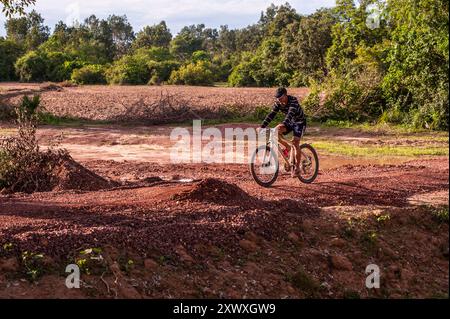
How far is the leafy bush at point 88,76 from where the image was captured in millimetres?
45228

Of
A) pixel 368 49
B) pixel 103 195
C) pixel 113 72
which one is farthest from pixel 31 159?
pixel 113 72

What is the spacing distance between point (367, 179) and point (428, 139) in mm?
6798

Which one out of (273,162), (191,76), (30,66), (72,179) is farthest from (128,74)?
(273,162)

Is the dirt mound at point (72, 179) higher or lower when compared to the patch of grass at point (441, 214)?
lower

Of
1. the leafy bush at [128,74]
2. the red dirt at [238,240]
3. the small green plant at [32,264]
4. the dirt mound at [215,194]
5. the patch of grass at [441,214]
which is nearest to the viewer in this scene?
the patch of grass at [441,214]

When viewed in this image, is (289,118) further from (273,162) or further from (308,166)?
(308,166)

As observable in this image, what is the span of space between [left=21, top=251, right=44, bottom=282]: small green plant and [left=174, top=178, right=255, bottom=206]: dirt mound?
257cm

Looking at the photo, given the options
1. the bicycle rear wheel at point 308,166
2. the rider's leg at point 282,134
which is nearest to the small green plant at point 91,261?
the rider's leg at point 282,134

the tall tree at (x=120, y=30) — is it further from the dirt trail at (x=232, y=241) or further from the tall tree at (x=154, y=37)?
the dirt trail at (x=232, y=241)

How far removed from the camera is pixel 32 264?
5.44m

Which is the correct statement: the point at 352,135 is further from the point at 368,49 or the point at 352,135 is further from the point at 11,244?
the point at 11,244

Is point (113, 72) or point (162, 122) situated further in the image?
point (113, 72)

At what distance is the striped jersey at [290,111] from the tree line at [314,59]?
1.59 m

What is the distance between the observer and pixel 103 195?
891cm
